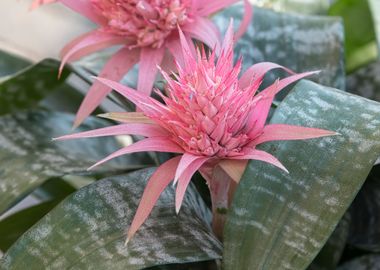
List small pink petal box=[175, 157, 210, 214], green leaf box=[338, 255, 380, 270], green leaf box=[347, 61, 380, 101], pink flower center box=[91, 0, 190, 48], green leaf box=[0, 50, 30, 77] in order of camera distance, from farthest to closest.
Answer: green leaf box=[0, 50, 30, 77] → green leaf box=[347, 61, 380, 101] → green leaf box=[338, 255, 380, 270] → pink flower center box=[91, 0, 190, 48] → small pink petal box=[175, 157, 210, 214]

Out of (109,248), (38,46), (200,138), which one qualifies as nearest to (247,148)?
(200,138)

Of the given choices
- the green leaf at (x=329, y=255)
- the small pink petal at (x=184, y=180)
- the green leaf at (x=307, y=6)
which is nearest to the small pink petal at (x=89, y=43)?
the small pink petal at (x=184, y=180)

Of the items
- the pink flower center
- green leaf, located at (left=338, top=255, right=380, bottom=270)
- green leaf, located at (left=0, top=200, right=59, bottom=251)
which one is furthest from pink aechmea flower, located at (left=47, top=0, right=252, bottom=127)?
green leaf, located at (left=338, top=255, right=380, bottom=270)

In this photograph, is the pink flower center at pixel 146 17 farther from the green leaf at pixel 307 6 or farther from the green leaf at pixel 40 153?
the green leaf at pixel 307 6

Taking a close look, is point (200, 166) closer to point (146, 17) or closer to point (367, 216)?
point (146, 17)

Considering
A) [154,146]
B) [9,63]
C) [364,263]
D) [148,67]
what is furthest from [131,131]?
[9,63]

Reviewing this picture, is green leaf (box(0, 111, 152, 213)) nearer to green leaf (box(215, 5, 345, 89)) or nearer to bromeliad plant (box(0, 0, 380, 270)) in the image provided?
bromeliad plant (box(0, 0, 380, 270))
